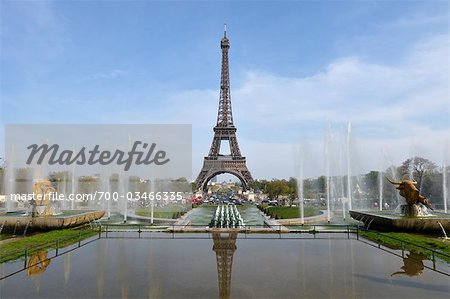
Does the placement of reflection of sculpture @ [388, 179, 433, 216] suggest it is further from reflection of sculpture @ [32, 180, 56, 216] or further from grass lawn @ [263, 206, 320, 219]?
reflection of sculpture @ [32, 180, 56, 216]

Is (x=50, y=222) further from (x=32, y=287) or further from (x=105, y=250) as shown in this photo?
(x=32, y=287)

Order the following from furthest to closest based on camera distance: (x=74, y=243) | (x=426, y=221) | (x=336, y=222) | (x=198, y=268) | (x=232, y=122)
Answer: (x=232, y=122) < (x=336, y=222) < (x=426, y=221) < (x=74, y=243) < (x=198, y=268)

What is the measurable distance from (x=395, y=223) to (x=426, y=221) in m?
1.57

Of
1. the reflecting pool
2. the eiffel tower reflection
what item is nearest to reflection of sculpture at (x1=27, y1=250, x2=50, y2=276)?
the reflecting pool

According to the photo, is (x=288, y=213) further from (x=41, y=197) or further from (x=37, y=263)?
(x=37, y=263)

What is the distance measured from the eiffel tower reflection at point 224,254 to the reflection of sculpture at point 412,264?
5190 millimetres

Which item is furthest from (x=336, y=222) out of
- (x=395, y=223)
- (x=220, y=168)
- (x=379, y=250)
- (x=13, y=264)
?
(x=220, y=168)

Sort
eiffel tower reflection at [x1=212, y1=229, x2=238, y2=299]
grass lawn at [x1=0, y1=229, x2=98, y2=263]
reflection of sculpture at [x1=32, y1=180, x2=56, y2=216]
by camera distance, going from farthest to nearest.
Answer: reflection of sculpture at [x1=32, y1=180, x2=56, y2=216]
grass lawn at [x1=0, y1=229, x2=98, y2=263]
eiffel tower reflection at [x1=212, y1=229, x2=238, y2=299]

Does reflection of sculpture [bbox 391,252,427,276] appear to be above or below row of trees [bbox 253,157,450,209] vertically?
below

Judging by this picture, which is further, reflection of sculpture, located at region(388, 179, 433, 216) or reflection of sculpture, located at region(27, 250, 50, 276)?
reflection of sculpture, located at region(388, 179, 433, 216)

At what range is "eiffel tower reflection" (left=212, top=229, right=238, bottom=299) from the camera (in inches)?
359

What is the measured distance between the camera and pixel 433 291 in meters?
8.80

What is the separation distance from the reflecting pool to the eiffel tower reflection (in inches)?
1.3

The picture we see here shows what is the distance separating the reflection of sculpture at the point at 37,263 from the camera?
35.1ft
